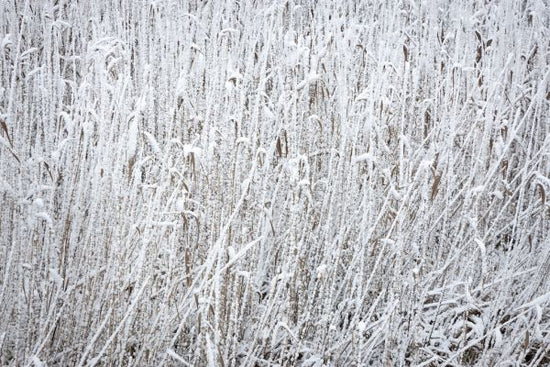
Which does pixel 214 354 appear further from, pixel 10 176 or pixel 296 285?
pixel 10 176

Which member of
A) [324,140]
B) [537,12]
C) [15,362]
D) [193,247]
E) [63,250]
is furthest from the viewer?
[537,12]

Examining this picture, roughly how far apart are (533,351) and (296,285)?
812mm

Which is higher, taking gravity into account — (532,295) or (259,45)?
(259,45)

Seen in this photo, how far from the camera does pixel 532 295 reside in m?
1.71

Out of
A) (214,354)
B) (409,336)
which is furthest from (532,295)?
(214,354)

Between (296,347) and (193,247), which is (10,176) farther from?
(296,347)

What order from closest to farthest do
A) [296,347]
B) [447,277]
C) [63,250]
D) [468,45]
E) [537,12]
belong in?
[296,347], [63,250], [447,277], [468,45], [537,12]

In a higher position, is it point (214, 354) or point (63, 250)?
point (63, 250)

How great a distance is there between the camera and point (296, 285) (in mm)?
1503

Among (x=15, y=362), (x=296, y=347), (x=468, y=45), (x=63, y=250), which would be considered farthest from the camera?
(x=468, y=45)

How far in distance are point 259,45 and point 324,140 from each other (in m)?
0.82

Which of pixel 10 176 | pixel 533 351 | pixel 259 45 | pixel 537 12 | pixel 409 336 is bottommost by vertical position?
pixel 533 351

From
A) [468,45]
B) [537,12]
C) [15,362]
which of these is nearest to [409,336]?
[15,362]

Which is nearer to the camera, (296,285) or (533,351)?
(296,285)
